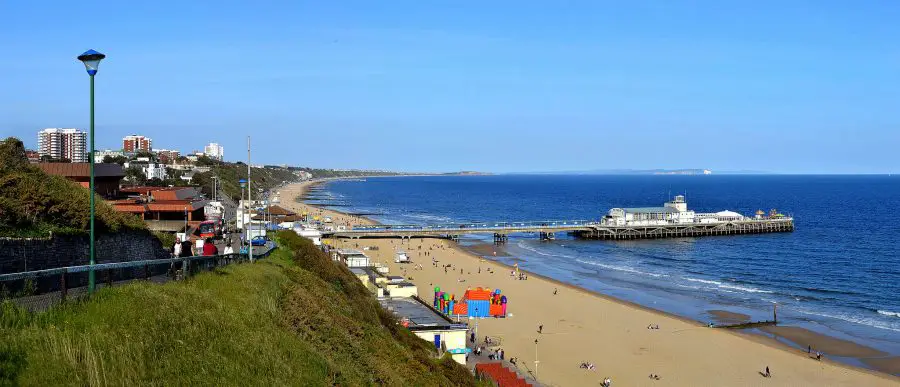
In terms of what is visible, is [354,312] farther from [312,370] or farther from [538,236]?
[538,236]

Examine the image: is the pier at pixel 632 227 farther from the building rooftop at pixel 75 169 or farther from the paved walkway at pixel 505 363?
the paved walkway at pixel 505 363

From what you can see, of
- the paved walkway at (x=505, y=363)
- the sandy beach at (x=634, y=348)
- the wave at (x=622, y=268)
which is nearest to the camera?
the paved walkway at (x=505, y=363)

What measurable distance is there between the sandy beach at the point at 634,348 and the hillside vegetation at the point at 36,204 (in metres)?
16.4

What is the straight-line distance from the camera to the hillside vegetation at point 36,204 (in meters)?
14.9

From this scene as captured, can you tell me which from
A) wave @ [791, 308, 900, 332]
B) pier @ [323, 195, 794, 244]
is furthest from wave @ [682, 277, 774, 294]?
pier @ [323, 195, 794, 244]

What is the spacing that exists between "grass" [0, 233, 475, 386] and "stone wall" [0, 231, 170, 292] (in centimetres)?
89

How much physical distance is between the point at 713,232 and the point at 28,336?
81912 millimetres

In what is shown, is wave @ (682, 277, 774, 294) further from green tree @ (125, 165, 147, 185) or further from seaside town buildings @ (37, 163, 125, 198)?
green tree @ (125, 165, 147, 185)

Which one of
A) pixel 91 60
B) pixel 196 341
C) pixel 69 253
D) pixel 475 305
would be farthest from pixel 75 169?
pixel 196 341

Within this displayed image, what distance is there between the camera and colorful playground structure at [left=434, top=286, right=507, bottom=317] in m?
34.4

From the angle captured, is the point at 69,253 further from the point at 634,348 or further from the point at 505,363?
the point at 634,348

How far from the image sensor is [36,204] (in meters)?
15.9

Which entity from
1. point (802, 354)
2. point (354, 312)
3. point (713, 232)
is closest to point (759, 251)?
point (713, 232)

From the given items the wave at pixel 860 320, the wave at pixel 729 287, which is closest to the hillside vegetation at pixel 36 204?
the wave at pixel 860 320
